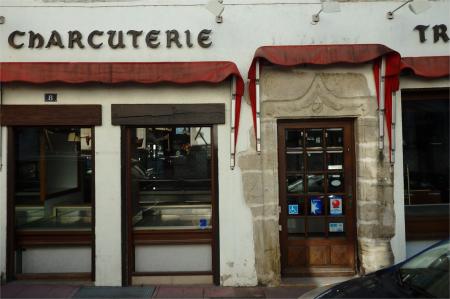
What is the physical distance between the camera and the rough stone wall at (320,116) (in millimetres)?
6047

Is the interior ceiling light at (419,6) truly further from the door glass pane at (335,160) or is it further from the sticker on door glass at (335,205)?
the sticker on door glass at (335,205)

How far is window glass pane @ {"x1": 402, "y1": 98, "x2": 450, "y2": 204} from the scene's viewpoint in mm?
6500

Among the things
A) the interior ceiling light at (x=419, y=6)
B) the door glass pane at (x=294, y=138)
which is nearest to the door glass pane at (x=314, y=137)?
the door glass pane at (x=294, y=138)

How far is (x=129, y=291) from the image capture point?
582cm

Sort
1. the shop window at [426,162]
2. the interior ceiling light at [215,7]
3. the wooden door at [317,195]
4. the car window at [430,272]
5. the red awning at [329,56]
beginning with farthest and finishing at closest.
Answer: the shop window at [426,162] < the wooden door at [317,195] < the interior ceiling light at [215,7] < the red awning at [329,56] < the car window at [430,272]

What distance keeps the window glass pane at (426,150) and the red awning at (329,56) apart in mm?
898

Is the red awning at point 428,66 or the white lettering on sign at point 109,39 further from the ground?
the white lettering on sign at point 109,39

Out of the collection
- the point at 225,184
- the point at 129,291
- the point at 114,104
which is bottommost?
the point at 129,291

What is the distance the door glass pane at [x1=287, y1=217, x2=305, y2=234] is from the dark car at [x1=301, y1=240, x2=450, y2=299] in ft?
8.12

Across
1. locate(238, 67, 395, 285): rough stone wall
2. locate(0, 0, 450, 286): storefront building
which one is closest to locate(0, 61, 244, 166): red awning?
locate(0, 0, 450, 286): storefront building

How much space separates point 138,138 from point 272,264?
2.73 meters

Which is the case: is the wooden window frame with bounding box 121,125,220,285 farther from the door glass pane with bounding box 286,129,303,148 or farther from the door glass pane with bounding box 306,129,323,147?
the door glass pane with bounding box 306,129,323,147

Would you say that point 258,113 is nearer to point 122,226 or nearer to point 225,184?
point 225,184

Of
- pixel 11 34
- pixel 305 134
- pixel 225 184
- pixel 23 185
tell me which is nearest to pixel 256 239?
pixel 225 184
